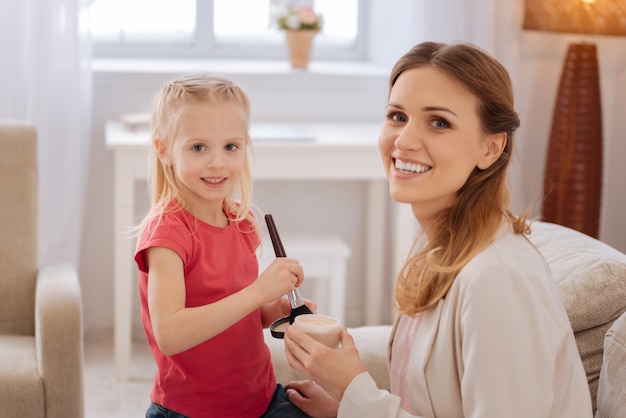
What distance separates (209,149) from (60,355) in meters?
0.87

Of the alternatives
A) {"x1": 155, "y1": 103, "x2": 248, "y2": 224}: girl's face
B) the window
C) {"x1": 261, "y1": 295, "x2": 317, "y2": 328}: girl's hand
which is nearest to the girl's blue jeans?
{"x1": 261, "y1": 295, "x2": 317, "y2": 328}: girl's hand

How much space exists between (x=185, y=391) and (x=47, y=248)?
184 cm

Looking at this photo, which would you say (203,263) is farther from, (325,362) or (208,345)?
(325,362)

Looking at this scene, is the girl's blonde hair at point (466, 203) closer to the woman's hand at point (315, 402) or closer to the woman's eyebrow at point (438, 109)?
the woman's eyebrow at point (438, 109)

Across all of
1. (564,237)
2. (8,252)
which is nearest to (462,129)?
(564,237)

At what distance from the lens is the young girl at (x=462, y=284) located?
136cm

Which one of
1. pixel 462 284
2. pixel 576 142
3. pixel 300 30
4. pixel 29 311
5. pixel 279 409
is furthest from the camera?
pixel 300 30

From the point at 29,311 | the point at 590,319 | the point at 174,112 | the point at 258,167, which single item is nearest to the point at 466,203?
the point at 590,319

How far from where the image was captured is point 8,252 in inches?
102

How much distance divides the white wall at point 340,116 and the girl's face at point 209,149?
6.44 ft

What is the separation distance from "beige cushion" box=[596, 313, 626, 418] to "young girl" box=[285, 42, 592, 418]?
0.36 ft

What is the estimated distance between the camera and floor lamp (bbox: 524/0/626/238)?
338cm

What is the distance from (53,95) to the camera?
3.31 meters

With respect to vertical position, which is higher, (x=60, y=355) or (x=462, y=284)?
(x=462, y=284)
